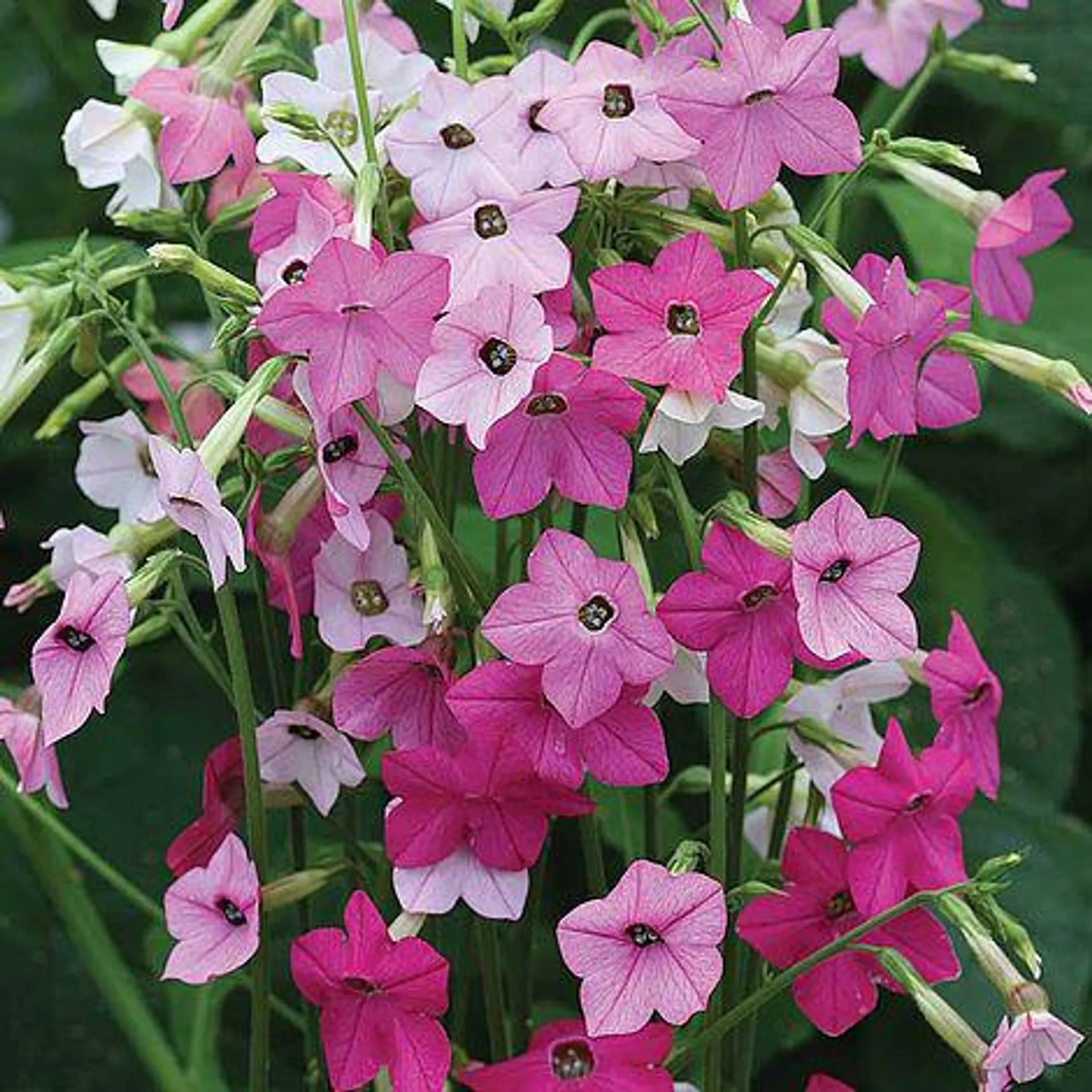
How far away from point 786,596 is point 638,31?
188 millimetres

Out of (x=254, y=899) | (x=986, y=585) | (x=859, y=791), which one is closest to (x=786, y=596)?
(x=859, y=791)

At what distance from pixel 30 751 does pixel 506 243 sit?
197 millimetres

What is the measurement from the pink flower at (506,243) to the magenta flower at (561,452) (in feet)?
0.10

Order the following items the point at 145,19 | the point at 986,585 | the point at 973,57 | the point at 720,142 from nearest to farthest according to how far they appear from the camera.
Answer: the point at 720,142 → the point at 973,57 → the point at 986,585 → the point at 145,19

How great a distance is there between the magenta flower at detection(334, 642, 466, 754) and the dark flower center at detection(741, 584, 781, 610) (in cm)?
8

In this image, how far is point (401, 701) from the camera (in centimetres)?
57

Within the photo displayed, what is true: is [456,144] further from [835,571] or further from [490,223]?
[835,571]

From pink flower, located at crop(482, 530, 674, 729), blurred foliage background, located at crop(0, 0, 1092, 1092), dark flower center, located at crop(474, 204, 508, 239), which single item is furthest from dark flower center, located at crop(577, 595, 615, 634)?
blurred foliage background, located at crop(0, 0, 1092, 1092)

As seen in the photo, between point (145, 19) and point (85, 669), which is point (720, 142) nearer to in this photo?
point (85, 669)

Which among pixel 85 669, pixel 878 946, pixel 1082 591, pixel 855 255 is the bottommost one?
pixel 1082 591

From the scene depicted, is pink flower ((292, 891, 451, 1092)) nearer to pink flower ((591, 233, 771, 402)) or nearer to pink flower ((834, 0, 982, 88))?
pink flower ((591, 233, 771, 402))

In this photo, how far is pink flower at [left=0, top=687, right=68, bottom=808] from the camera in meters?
0.58

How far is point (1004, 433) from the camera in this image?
43.1 inches

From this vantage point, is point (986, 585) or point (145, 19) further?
point (145, 19)
